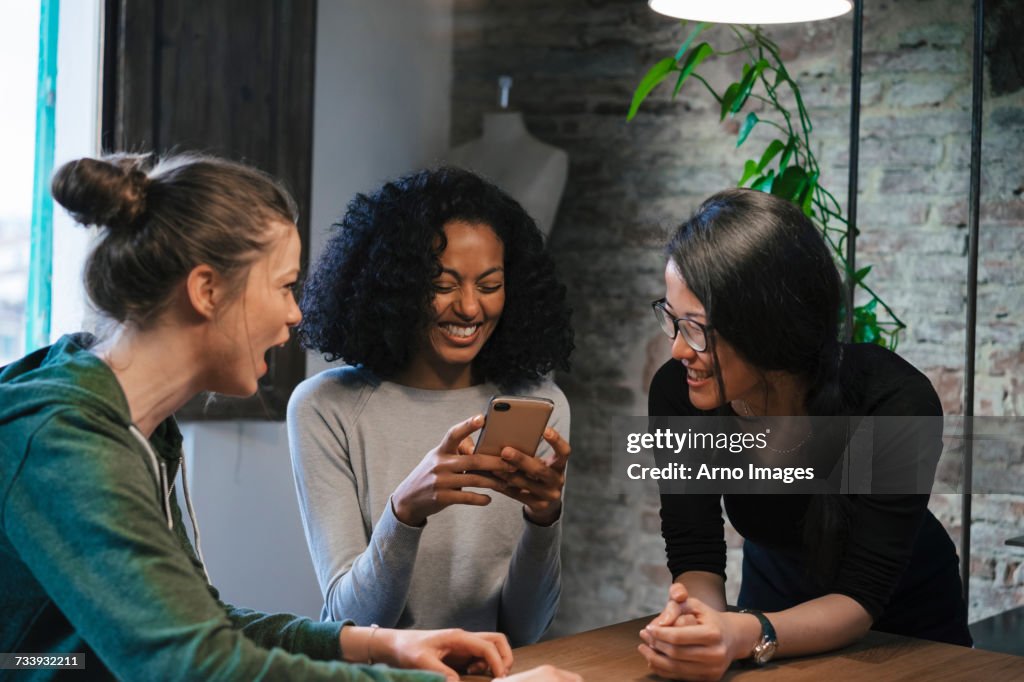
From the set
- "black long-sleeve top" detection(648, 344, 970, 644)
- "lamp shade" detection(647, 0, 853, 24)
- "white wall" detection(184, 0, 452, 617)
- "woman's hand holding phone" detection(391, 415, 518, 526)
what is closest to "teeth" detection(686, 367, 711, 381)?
"black long-sleeve top" detection(648, 344, 970, 644)

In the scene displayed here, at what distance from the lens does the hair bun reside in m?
1.32

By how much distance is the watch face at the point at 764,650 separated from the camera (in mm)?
1691

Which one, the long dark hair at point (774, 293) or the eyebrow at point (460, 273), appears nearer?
the long dark hair at point (774, 293)

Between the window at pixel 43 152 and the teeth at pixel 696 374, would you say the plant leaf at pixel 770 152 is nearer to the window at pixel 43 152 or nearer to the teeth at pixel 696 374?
the teeth at pixel 696 374

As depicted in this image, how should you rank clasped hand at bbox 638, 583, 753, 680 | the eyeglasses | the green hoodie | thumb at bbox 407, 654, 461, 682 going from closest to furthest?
the green hoodie
thumb at bbox 407, 654, 461, 682
clasped hand at bbox 638, 583, 753, 680
the eyeglasses

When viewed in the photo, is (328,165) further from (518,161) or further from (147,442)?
(147,442)

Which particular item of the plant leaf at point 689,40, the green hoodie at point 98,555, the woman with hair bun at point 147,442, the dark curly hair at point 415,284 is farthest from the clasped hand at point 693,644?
the plant leaf at point 689,40

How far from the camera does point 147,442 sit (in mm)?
1269

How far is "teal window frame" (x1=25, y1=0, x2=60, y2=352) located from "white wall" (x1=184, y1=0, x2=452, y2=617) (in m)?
0.56

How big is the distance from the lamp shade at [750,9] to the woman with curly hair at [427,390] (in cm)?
65

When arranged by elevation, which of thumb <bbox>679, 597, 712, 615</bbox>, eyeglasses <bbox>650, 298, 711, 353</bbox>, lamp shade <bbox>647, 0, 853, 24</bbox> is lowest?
thumb <bbox>679, 597, 712, 615</bbox>

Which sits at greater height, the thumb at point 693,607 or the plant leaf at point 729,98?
the plant leaf at point 729,98

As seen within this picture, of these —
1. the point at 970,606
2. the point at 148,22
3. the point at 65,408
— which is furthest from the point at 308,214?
the point at 65,408
